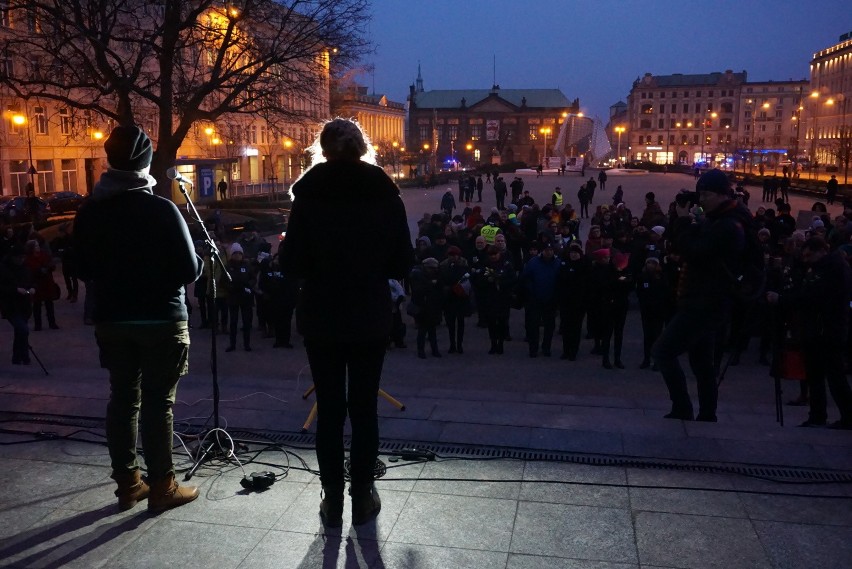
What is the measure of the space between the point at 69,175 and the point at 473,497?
48.7 meters

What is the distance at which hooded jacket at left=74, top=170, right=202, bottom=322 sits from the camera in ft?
11.9

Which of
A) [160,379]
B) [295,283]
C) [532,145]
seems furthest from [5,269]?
[532,145]

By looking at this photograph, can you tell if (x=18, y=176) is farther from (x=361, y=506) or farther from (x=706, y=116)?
(x=706, y=116)

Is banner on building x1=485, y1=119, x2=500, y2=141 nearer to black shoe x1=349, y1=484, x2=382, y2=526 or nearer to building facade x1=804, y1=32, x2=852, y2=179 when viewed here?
building facade x1=804, y1=32, x2=852, y2=179

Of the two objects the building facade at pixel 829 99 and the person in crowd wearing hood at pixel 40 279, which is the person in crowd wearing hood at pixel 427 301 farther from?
the building facade at pixel 829 99

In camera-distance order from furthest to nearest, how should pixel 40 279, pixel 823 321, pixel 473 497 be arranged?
pixel 40 279, pixel 823 321, pixel 473 497

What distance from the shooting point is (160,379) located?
3.75 meters

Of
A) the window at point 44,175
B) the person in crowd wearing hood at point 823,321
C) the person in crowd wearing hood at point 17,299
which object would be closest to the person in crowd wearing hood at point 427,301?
the person in crowd wearing hood at point 17,299

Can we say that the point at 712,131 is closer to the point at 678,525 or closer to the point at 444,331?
the point at 444,331

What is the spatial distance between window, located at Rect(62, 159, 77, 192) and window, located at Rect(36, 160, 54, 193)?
100 cm

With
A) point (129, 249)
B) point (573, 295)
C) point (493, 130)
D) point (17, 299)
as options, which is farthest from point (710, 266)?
point (493, 130)

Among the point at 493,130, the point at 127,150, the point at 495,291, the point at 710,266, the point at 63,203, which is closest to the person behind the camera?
the point at 127,150

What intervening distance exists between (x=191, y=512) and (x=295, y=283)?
8.89 meters

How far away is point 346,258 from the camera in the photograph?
329cm
